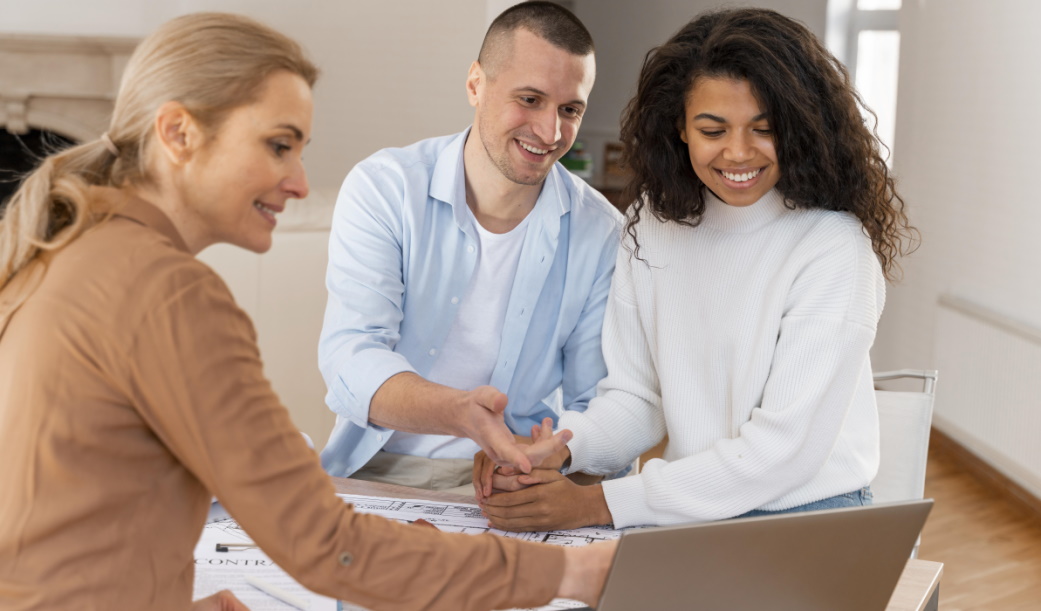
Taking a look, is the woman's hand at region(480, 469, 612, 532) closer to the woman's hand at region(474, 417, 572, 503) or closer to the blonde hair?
the woman's hand at region(474, 417, 572, 503)

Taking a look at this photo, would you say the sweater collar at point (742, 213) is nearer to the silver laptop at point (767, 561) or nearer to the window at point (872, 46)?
the silver laptop at point (767, 561)

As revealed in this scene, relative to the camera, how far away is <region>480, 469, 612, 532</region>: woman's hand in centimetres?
146

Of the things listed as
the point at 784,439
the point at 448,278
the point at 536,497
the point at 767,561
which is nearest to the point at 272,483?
the point at 767,561

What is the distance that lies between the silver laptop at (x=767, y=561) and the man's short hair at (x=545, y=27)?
3.89 feet

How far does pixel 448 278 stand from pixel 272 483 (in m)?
1.08

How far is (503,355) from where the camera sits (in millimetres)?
1963

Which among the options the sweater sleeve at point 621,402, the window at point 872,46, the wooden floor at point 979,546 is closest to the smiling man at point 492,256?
the sweater sleeve at point 621,402

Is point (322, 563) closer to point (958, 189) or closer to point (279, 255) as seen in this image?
point (279, 255)

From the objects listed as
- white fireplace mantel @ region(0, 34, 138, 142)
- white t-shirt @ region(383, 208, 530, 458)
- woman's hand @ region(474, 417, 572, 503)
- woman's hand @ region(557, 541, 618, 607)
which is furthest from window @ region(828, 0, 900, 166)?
woman's hand @ region(557, 541, 618, 607)

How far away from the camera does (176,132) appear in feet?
3.11

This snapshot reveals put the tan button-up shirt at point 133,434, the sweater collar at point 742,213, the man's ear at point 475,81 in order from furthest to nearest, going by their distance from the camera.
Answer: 1. the man's ear at point 475,81
2. the sweater collar at point 742,213
3. the tan button-up shirt at point 133,434

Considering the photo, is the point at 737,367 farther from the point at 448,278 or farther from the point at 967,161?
the point at 967,161

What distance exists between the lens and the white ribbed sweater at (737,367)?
1.49 metres

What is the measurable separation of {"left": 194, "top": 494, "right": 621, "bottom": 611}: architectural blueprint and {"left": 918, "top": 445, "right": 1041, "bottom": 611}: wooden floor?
1.92m
